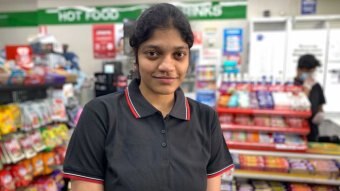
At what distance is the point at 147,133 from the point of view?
0.99 m

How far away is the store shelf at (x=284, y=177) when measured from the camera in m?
2.29

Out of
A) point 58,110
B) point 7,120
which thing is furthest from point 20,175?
point 58,110

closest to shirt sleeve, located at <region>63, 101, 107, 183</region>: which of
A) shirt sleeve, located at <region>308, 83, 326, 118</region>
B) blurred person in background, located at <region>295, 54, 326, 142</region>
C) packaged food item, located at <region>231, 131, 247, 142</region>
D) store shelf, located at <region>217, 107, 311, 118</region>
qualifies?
store shelf, located at <region>217, 107, 311, 118</region>

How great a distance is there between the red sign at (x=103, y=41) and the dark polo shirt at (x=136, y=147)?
20.4ft

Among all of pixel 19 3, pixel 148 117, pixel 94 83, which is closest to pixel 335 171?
pixel 148 117

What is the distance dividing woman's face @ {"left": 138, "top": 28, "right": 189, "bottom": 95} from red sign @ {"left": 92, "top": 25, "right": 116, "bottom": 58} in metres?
6.29

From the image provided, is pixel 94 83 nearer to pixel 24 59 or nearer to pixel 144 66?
pixel 24 59

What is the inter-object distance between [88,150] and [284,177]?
6.26ft

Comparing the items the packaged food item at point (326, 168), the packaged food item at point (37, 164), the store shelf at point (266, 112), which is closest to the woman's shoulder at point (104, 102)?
the store shelf at point (266, 112)

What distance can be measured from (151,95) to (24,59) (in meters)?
1.94

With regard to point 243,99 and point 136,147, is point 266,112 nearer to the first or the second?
point 243,99

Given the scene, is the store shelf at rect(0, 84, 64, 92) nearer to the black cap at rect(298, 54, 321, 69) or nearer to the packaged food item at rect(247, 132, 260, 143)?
the packaged food item at rect(247, 132, 260, 143)

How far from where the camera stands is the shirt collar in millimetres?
1019

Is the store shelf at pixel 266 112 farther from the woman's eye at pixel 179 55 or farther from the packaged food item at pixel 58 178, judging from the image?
the packaged food item at pixel 58 178
